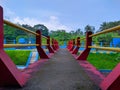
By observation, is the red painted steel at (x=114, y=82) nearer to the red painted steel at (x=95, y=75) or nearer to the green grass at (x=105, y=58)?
the red painted steel at (x=95, y=75)

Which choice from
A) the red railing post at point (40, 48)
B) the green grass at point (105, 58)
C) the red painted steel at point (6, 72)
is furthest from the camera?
the green grass at point (105, 58)

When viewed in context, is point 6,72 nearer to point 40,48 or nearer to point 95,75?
point 95,75

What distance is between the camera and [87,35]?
4770 mm

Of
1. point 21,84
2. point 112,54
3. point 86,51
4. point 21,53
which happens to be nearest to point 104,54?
point 112,54

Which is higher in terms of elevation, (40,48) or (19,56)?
(40,48)

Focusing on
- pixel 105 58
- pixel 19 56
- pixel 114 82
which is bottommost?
pixel 105 58

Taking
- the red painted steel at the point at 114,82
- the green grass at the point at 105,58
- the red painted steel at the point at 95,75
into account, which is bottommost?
the green grass at the point at 105,58

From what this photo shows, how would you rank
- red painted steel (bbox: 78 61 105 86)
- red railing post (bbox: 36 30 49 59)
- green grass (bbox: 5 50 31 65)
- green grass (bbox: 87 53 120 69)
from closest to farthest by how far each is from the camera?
red painted steel (bbox: 78 61 105 86) < red railing post (bbox: 36 30 49 59) < green grass (bbox: 87 53 120 69) < green grass (bbox: 5 50 31 65)

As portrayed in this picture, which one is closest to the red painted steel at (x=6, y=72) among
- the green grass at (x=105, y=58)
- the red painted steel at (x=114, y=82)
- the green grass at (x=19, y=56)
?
the red painted steel at (x=114, y=82)

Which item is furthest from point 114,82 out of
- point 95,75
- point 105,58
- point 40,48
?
point 105,58

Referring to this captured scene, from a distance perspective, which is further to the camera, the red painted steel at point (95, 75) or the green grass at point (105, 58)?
the green grass at point (105, 58)

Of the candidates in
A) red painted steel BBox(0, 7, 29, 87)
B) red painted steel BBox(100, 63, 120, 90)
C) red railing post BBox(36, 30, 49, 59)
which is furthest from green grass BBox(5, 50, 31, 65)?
red painted steel BBox(100, 63, 120, 90)

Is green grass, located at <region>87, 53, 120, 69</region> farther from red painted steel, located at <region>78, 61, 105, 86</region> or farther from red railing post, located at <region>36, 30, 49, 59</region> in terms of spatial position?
red painted steel, located at <region>78, 61, 105, 86</region>

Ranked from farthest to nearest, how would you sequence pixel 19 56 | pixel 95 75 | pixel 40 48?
1. pixel 19 56
2. pixel 40 48
3. pixel 95 75
